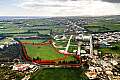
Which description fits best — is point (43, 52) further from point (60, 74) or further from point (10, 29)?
point (10, 29)

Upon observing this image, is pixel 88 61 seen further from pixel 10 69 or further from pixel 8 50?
pixel 8 50

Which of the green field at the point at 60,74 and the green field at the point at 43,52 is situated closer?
the green field at the point at 60,74

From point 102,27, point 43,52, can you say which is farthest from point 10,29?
point 43,52

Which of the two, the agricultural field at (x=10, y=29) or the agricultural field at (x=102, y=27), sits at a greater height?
the agricultural field at (x=102, y=27)

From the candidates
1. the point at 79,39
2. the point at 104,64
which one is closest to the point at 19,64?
the point at 104,64

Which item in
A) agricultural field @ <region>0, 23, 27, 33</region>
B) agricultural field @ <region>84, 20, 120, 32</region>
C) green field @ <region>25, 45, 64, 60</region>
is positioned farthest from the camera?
agricultural field @ <region>0, 23, 27, 33</region>

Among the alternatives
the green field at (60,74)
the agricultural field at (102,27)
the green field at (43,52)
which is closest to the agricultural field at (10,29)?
the agricultural field at (102,27)

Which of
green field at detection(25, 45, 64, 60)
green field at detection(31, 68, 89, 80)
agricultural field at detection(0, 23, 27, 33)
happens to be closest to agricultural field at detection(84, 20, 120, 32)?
agricultural field at detection(0, 23, 27, 33)

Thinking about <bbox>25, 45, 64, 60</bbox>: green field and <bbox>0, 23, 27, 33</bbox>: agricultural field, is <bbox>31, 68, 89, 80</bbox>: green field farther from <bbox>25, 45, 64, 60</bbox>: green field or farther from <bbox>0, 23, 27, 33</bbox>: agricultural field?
<bbox>0, 23, 27, 33</bbox>: agricultural field

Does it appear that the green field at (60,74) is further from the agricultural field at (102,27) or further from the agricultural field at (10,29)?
the agricultural field at (10,29)
